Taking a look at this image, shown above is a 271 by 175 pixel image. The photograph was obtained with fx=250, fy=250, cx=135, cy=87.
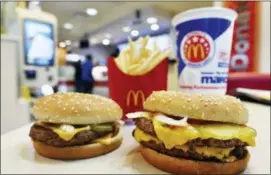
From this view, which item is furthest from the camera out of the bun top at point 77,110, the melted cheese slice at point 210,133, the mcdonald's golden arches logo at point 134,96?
the mcdonald's golden arches logo at point 134,96

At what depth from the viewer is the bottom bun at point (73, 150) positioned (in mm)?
439

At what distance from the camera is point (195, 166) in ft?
1.24

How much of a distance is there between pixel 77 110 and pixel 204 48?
26 centimetres

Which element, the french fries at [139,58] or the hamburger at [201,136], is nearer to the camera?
the hamburger at [201,136]

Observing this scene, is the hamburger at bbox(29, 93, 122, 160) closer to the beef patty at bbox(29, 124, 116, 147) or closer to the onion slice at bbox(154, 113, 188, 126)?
the beef patty at bbox(29, 124, 116, 147)

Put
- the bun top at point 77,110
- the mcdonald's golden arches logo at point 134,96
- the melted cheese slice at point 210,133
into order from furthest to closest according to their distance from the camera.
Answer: the mcdonald's golden arches logo at point 134,96 < the bun top at point 77,110 < the melted cheese slice at point 210,133

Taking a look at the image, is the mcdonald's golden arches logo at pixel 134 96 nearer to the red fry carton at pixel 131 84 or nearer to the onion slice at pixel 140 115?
the red fry carton at pixel 131 84

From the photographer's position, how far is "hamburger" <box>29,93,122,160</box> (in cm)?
45

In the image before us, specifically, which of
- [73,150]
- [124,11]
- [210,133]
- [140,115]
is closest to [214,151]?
[210,133]

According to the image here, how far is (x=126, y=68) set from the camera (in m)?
0.58

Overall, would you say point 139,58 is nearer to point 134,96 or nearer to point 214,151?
point 134,96

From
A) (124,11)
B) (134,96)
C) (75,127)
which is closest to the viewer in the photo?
(75,127)

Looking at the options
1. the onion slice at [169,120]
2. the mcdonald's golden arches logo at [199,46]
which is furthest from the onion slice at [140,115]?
the mcdonald's golden arches logo at [199,46]

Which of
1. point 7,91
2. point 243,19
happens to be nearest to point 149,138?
point 243,19
